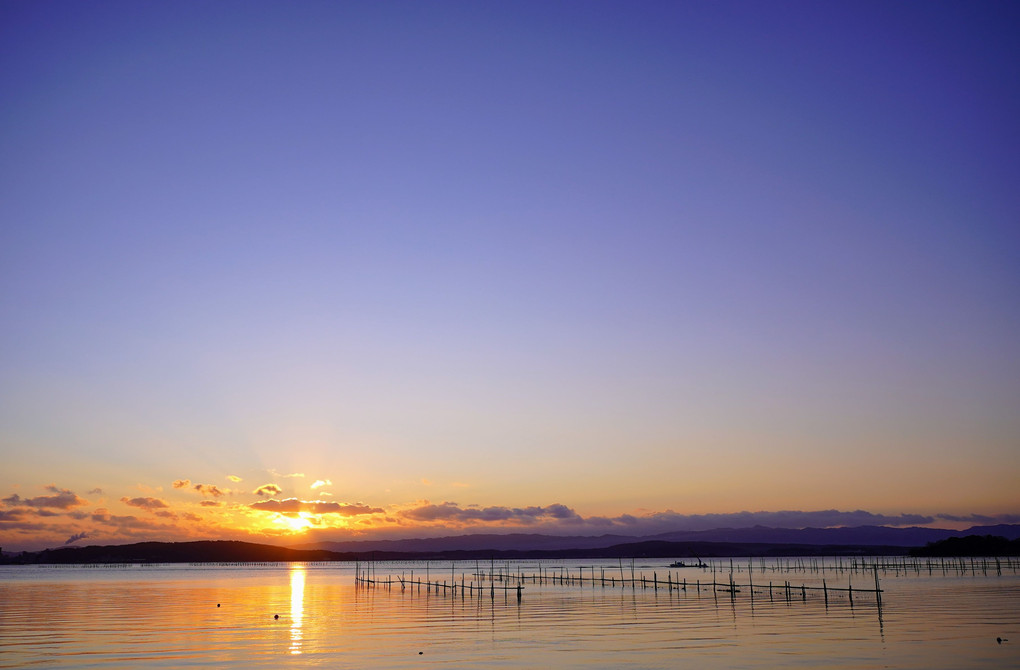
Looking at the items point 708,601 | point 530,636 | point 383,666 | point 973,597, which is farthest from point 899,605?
point 383,666

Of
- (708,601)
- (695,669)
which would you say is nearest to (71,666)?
(695,669)

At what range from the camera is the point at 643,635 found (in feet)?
143

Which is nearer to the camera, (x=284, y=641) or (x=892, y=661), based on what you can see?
(x=892, y=661)

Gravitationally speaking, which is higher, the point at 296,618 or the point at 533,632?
the point at 533,632

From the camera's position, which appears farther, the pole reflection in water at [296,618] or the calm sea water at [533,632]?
the pole reflection in water at [296,618]

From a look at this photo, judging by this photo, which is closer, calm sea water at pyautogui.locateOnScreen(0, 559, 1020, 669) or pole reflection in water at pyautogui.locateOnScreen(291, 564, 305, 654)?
calm sea water at pyautogui.locateOnScreen(0, 559, 1020, 669)

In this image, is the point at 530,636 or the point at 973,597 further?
the point at 973,597

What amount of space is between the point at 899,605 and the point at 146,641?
170ft

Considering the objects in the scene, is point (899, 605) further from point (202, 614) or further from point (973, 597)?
point (202, 614)

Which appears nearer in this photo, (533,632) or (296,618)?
(533,632)

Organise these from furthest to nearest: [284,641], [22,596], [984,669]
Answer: [22,596], [284,641], [984,669]

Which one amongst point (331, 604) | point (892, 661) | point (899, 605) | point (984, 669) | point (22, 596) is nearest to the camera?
point (984, 669)

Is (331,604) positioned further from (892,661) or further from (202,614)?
(892,661)

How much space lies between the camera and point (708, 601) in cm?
7044
